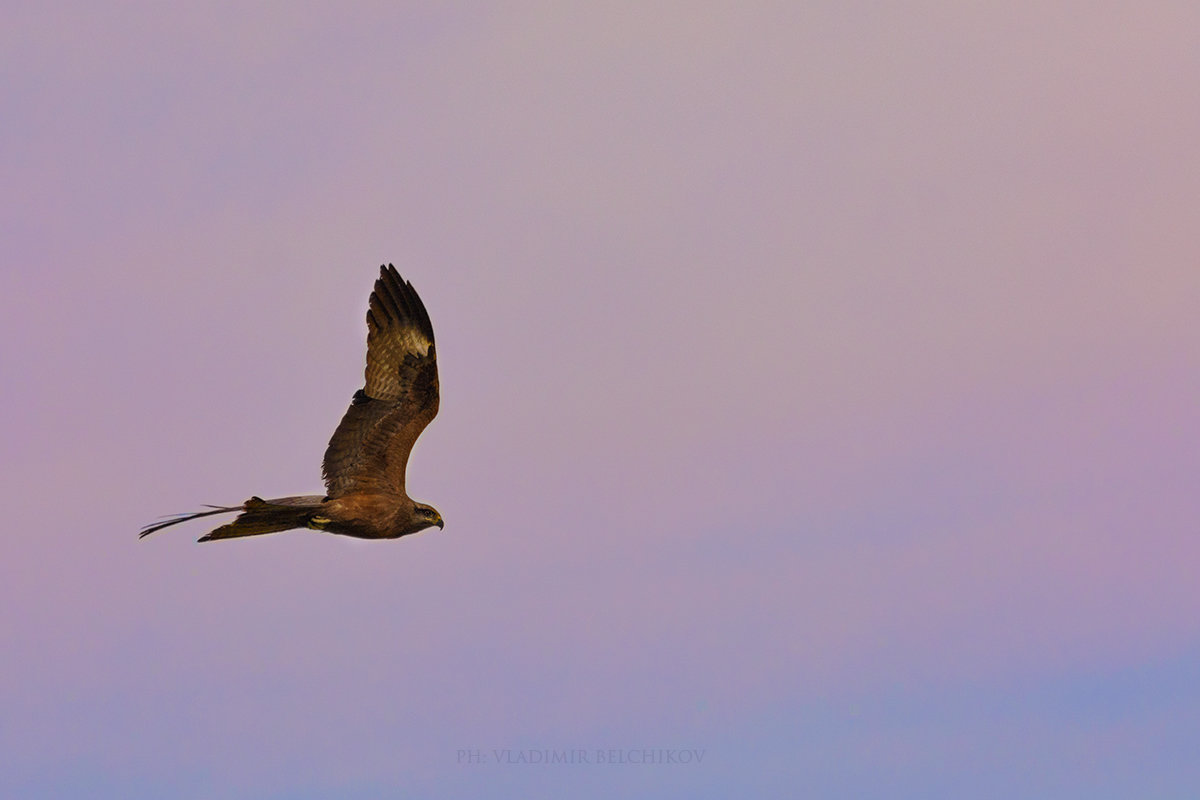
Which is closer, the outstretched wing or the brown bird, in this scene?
the brown bird

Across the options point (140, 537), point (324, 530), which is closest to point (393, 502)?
point (324, 530)

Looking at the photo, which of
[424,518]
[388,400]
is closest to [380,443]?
[388,400]

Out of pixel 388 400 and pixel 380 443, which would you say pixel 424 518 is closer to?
pixel 380 443

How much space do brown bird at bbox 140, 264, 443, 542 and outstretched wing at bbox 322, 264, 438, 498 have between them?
0.01 meters

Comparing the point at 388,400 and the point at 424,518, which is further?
the point at 388,400

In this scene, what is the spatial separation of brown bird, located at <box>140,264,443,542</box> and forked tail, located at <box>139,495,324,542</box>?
0.01 meters

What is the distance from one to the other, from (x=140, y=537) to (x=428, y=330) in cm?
498

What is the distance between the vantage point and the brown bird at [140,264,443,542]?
15.6 meters

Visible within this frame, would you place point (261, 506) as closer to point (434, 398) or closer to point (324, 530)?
point (324, 530)

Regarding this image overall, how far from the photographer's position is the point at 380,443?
1664 cm

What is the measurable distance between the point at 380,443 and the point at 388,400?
0.61 metres

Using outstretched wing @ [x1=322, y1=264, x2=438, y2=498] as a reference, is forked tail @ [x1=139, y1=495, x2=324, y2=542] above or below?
below

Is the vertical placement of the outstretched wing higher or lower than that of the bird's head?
higher

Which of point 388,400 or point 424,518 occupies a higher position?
point 388,400
